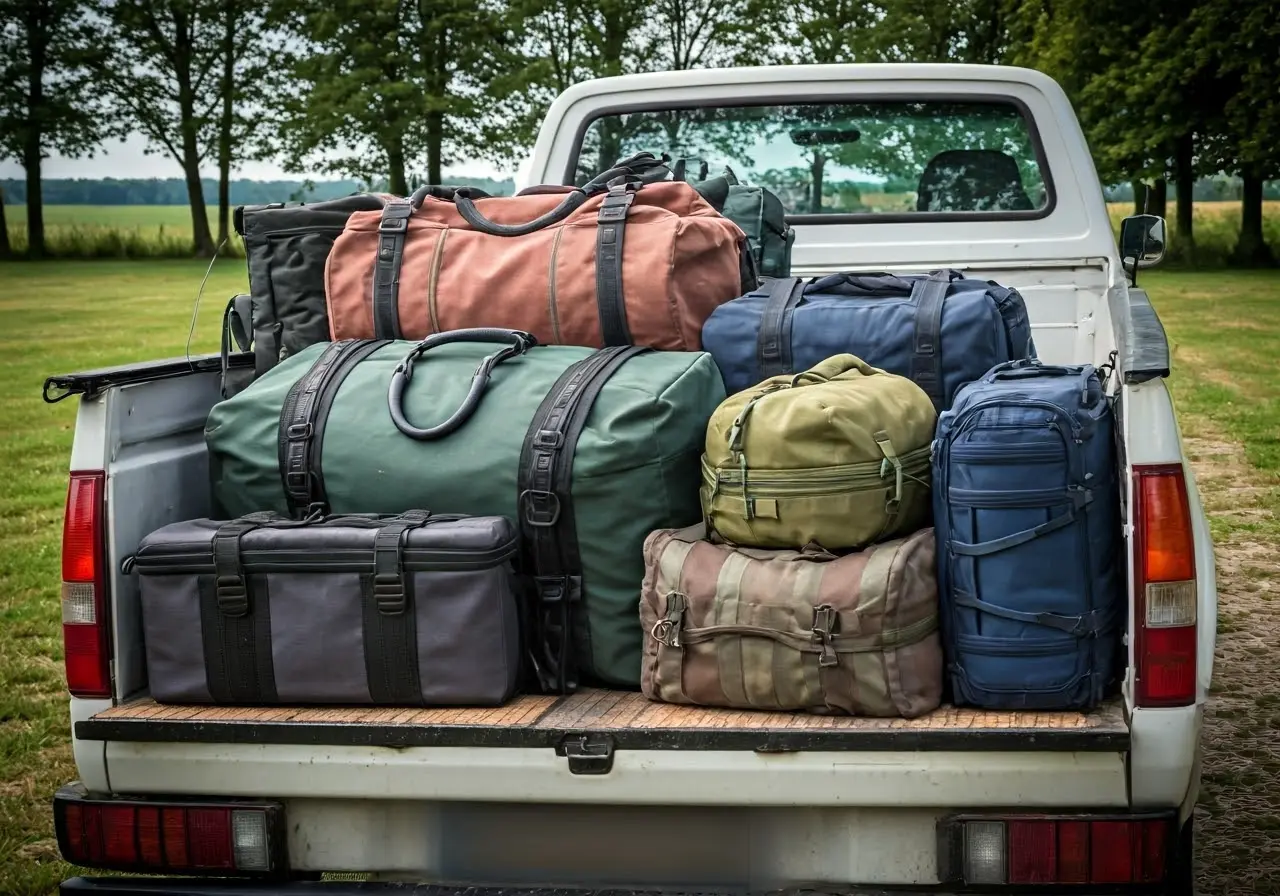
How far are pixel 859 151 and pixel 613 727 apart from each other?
314 centimetres

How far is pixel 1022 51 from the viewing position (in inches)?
1302

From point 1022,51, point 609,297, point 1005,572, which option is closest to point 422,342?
point 609,297

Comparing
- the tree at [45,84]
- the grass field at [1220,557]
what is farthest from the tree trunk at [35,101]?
the grass field at [1220,557]

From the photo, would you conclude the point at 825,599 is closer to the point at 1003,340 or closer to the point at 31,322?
the point at 1003,340

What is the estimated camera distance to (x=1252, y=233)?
94.2 feet

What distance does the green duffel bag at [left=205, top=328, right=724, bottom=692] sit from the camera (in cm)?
245

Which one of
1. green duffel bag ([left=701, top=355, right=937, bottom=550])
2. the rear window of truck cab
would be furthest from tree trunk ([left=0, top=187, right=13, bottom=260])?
green duffel bag ([left=701, top=355, right=937, bottom=550])

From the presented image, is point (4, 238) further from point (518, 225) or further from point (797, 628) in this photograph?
point (797, 628)

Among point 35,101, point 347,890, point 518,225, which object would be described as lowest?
point 347,890

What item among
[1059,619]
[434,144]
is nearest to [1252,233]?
[434,144]

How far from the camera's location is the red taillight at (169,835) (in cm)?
235

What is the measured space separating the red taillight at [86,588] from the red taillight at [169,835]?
194mm

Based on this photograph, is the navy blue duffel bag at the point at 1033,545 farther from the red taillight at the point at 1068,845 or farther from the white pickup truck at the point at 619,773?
the red taillight at the point at 1068,845

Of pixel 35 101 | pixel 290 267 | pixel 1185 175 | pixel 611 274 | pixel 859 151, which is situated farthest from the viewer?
pixel 35 101
